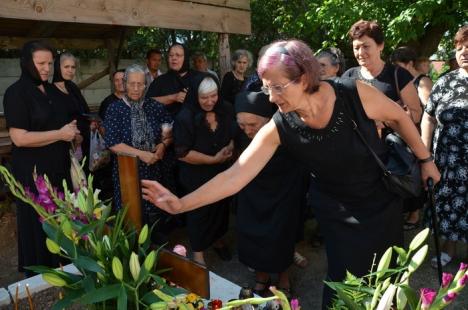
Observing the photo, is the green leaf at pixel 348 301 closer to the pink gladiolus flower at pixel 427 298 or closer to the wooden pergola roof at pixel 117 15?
the pink gladiolus flower at pixel 427 298

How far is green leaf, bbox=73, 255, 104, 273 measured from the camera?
1181mm

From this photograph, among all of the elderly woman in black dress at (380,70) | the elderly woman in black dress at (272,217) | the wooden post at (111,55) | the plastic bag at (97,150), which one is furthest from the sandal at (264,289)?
the wooden post at (111,55)

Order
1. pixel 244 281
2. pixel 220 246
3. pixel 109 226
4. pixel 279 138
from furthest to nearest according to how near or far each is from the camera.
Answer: pixel 220 246
pixel 244 281
pixel 279 138
pixel 109 226

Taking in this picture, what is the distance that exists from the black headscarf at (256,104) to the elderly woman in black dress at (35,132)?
119 centimetres

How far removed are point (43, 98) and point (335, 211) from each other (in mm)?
2098

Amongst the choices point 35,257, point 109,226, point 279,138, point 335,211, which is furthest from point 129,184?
point 35,257

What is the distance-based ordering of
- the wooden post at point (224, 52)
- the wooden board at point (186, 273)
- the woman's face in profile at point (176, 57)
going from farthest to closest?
the wooden post at point (224, 52)
the woman's face in profile at point (176, 57)
the wooden board at point (186, 273)

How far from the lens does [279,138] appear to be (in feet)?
5.90

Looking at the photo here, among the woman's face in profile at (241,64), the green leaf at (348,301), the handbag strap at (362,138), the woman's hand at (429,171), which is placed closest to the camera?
the green leaf at (348,301)

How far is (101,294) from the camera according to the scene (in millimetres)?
1123

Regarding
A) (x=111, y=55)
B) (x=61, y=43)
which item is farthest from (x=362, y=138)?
(x=61, y=43)

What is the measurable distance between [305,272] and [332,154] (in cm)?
196

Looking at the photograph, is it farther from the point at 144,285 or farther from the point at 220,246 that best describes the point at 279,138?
the point at 220,246

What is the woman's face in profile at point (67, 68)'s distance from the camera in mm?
3867
